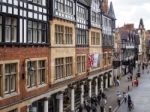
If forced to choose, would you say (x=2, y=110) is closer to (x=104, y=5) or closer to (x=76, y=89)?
(x=76, y=89)

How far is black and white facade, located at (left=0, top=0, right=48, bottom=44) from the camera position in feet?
94.5

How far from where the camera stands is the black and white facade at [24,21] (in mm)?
28797

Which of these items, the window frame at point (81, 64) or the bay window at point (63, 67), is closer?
the bay window at point (63, 67)

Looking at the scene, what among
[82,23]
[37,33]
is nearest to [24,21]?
[37,33]

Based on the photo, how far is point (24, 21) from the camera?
3175 cm

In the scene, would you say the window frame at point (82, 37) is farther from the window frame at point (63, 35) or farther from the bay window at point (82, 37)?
the window frame at point (63, 35)

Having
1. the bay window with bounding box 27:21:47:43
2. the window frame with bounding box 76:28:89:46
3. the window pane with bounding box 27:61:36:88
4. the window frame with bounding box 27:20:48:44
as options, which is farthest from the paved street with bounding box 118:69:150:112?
the window pane with bounding box 27:61:36:88

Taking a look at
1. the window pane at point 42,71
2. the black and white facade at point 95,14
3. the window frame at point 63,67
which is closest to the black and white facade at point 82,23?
the black and white facade at point 95,14

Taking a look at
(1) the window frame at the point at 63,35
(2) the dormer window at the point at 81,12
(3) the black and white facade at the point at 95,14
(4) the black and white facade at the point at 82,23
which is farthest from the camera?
(3) the black and white facade at the point at 95,14

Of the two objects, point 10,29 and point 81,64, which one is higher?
point 10,29

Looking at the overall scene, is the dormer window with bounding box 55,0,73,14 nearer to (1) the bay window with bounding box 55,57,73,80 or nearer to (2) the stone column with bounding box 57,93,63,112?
(1) the bay window with bounding box 55,57,73,80

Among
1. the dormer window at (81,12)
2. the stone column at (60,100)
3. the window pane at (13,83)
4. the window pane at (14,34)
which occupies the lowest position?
the stone column at (60,100)

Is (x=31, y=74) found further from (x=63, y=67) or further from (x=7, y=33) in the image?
(x=63, y=67)

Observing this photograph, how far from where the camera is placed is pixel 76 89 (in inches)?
1900
